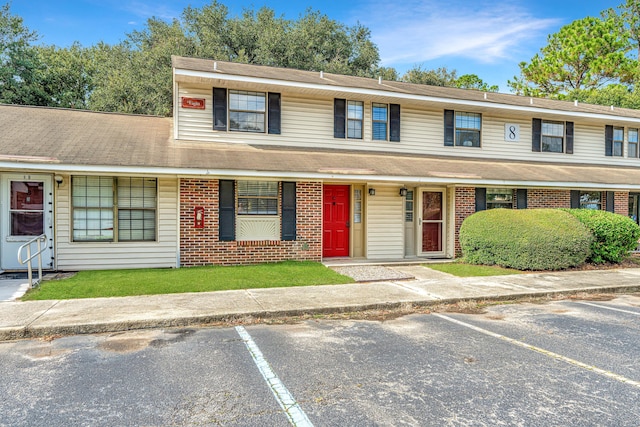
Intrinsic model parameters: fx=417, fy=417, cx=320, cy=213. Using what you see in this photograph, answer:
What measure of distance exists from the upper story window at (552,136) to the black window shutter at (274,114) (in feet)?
31.3

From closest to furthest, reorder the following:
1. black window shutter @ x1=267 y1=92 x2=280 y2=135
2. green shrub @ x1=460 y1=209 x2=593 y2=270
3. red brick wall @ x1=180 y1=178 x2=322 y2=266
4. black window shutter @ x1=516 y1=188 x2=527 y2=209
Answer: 1. red brick wall @ x1=180 y1=178 x2=322 y2=266
2. green shrub @ x1=460 y1=209 x2=593 y2=270
3. black window shutter @ x1=267 y1=92 x2=280 y2=135
4. black window shutter @ x1=516 y1=188 x2=527 y2=209

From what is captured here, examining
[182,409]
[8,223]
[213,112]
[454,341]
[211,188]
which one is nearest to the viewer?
[182,409]

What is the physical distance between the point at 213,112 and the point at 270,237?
3.97 metres

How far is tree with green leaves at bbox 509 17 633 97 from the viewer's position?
3216cm

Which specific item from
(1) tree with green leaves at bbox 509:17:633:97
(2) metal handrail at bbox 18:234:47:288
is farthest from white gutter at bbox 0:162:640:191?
(1) tree with green leaves at bbox 509:17:633:97

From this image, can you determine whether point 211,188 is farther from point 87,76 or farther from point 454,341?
point 87,76

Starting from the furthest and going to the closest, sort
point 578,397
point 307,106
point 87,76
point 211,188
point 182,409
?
point 87,76 < point 307,106 < point 211,188 < point 578,397 < point 182,409

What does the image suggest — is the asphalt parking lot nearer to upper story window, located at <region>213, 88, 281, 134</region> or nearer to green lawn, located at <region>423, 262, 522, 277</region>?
green lawn, located at <region>423, 262, 522, 277</region>

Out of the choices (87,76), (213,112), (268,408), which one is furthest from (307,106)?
(87,76)

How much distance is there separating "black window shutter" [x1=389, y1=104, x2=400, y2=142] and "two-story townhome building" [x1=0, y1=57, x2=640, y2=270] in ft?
0.11

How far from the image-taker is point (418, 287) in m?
8.25

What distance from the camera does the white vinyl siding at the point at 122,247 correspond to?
963 centimetres

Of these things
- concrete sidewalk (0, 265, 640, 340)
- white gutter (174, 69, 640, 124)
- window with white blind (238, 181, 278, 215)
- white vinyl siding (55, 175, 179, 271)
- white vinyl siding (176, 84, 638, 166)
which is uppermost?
white gutter (174, 69, 640, 124)

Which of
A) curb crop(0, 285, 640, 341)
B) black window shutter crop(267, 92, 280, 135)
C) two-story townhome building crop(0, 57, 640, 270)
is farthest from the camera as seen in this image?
black window shutter crop(267, 92, 280, 135)
